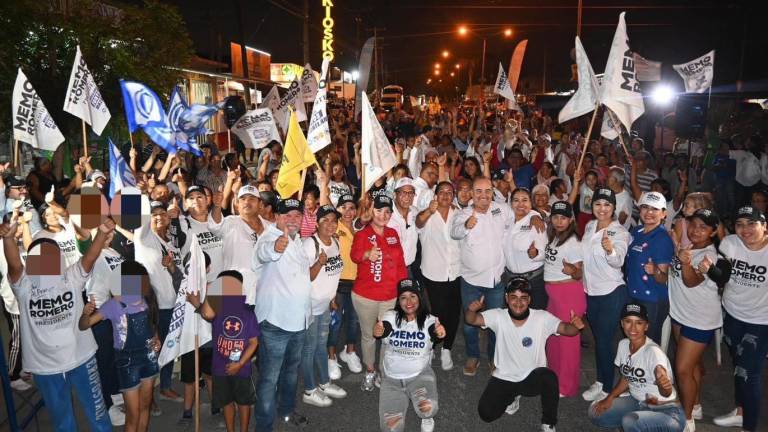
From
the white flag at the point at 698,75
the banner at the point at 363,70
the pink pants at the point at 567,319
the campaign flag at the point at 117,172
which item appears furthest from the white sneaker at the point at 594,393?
the white flag at the point at 698,75

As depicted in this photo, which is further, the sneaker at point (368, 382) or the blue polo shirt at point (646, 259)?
the sneaker at point (368, 382)

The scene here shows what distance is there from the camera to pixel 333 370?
6.21m

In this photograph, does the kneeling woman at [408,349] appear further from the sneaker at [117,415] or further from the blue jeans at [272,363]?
the sneaker at [117,415]

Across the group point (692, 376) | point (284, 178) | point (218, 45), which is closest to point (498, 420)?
point (692, 376)

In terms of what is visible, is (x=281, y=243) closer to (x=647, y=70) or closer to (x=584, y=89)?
(x=584, y=89)

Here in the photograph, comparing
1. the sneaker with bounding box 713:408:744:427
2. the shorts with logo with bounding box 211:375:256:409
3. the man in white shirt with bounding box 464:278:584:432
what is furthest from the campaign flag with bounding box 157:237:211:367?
the sneaker with bounding box 713:408:744:427

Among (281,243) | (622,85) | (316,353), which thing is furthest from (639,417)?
(622,85)

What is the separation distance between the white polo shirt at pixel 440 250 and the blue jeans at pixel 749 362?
8.84 ft

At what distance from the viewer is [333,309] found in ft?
19.6

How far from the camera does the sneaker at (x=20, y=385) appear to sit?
19.1 feet

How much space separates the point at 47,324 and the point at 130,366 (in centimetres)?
67

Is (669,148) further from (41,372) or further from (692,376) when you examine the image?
(41,372)

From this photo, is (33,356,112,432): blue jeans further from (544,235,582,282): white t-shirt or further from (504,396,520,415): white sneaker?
(544,235,582,282): white t-shirt

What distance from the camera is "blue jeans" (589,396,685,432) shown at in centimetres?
443
